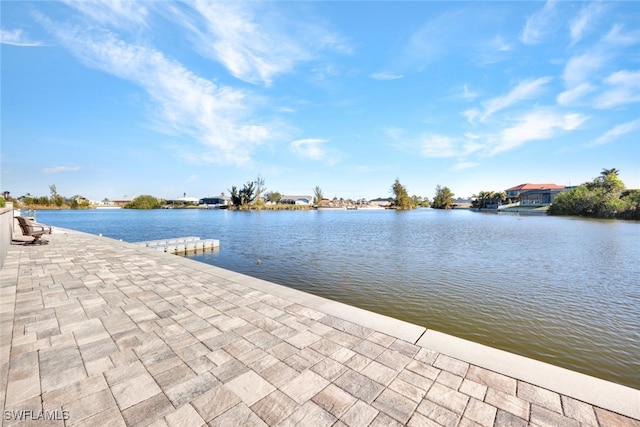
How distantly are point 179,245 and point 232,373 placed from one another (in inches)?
431

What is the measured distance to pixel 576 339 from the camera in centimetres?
478

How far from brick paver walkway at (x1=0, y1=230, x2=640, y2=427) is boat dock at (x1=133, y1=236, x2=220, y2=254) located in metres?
7.34

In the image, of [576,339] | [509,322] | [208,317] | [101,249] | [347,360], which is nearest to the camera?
[347,360]

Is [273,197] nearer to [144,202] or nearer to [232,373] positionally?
[144,202]

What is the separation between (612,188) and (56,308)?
60.5 metres

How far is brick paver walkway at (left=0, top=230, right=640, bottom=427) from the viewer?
2.03 m

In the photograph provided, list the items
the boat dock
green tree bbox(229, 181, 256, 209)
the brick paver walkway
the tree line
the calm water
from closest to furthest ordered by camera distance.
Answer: the brick paver walkway → the calm water → the boat dock → the tree line → green tree bbox(229, 181, 256, 209)

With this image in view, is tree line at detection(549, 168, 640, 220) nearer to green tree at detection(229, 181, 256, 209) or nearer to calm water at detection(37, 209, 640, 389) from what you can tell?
calm water at detection(37, 209, 640, 389)

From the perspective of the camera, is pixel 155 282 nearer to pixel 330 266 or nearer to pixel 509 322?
pixel 330 266

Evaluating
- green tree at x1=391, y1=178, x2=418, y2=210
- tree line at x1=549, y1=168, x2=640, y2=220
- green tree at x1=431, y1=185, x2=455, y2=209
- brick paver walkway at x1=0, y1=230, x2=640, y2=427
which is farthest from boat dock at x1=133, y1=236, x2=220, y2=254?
A: green tree at x1=431, y1=185, x2=455, y2=209

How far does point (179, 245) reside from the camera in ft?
39.5

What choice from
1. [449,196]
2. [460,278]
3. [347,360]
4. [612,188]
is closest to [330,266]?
[460,278]

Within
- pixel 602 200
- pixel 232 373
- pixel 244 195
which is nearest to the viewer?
pixel 232 373

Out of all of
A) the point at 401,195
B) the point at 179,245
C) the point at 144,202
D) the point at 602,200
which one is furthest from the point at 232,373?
the point at 144,202
